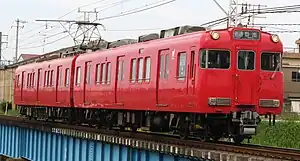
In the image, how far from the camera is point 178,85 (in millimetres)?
17391

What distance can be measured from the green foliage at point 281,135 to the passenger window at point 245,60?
30.8 feet

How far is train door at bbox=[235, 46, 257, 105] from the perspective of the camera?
55.0 feet

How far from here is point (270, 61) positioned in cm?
1750

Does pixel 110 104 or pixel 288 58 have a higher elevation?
pixel 288 58

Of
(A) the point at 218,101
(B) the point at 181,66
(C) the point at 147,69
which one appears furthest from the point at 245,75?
(C) the point at 147,69

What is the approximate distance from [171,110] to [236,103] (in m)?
1.93

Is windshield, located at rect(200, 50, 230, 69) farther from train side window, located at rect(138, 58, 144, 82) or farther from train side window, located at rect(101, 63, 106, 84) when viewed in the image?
train side window, located at rect(101, 63, 106, 84)

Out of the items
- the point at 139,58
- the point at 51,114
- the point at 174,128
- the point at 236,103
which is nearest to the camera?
the point at 236,103

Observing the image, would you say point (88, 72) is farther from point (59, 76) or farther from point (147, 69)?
point (147, 69)

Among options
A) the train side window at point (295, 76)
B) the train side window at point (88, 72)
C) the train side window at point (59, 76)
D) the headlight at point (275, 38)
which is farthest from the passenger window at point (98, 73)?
the train side window at point (295, 76)

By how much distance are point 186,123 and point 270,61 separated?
281 cm

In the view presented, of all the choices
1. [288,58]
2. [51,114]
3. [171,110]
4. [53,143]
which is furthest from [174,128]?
[288,58]

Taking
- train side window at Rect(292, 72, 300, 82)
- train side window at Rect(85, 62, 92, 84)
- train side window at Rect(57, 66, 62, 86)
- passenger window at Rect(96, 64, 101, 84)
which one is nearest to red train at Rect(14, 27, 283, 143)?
passenger window at Rect(96, 64, 101, 84)

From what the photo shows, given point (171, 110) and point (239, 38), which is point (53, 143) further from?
point (239, 38)
